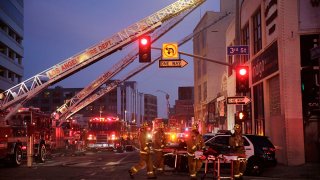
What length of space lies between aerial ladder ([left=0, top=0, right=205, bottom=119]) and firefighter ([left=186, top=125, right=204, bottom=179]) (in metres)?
15.1

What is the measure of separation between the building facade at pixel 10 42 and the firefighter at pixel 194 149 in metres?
50.7

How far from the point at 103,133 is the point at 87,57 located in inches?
344

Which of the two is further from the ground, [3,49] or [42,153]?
[3,49]

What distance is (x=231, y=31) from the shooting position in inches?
1481

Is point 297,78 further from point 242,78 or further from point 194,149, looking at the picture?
point 194,149

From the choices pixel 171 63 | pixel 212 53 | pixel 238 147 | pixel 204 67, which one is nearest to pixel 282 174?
pixel 238 147

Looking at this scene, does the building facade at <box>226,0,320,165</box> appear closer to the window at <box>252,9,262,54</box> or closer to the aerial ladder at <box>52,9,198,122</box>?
the window at <box>252,9,262,54</box>

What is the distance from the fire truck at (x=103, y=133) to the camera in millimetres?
35750

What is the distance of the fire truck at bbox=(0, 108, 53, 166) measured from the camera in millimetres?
21295

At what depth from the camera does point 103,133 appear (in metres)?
36.0

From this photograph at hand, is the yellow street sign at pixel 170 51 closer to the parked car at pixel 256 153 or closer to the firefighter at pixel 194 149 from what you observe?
the parked car at pixel 256 153

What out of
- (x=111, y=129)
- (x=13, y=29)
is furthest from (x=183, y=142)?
(x=13, y=29)

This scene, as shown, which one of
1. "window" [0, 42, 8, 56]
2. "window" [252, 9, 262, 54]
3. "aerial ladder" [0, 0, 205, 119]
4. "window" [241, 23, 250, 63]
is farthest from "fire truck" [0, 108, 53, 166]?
"window" [0, 42, 8, 56]

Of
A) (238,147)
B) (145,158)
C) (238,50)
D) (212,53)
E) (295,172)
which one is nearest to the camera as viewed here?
(238,147)
